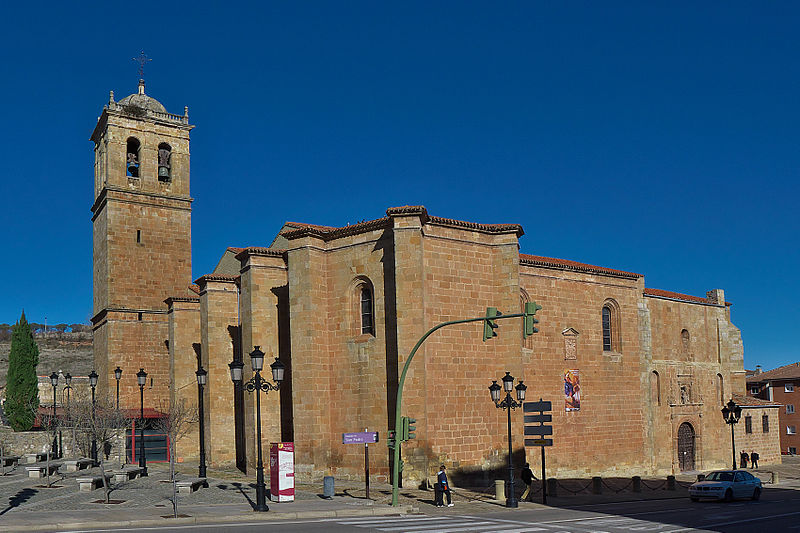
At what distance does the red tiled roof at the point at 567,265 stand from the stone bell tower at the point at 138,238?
21684 mm

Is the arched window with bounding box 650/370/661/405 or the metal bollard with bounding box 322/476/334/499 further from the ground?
the arched window with bounding box 650/370/661/405

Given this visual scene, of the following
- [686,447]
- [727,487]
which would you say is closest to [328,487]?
[727,487]

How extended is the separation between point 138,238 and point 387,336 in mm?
22468

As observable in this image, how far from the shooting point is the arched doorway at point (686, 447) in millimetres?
45469

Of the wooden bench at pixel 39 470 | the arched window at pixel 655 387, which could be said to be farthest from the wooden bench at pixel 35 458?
the arched window at pixel 655 387


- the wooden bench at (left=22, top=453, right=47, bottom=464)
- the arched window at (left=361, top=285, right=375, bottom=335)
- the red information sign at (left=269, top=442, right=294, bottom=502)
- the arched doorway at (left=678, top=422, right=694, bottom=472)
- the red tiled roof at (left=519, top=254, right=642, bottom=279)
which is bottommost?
the arched doorway at (left=678, top=422, right=694, bottom=472)

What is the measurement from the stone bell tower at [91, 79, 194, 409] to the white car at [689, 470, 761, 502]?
30245 mm

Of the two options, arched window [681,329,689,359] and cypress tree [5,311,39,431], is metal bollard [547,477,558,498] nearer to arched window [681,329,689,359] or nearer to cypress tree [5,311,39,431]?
arched window [681,329,689,359]

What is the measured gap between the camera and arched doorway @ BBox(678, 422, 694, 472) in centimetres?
4547

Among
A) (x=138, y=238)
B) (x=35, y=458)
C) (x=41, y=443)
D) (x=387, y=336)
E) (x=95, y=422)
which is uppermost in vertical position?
(x=138, y=238)

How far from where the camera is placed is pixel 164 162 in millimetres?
47656

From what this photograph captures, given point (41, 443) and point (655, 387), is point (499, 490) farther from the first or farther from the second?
point (41, 443)

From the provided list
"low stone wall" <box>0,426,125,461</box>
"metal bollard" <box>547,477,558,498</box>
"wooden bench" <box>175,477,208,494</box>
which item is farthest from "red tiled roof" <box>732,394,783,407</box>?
"low stone wall" <box>0,426,125,461</box>

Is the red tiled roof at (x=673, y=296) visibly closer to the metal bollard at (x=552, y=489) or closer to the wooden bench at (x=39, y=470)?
the metal bollard at (x=552, y=489)
